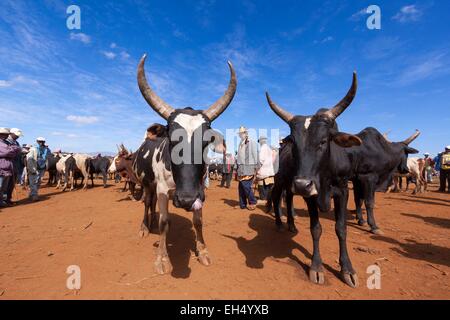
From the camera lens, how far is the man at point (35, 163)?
10164mm

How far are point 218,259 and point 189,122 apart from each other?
2.41 metres

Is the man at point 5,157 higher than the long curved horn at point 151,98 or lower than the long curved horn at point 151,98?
lower

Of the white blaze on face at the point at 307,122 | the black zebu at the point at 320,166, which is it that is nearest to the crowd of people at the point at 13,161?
the black zebu at the point at 320,166

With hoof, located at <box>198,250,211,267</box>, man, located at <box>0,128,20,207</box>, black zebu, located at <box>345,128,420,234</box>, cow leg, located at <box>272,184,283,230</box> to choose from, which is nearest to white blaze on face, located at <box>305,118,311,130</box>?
hoof, located at <box>198,250,211,267</box>

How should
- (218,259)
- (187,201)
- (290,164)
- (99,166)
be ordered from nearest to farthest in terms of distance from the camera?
(187,201) < (218,259) < (290,164) < (99,166)

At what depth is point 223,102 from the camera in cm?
362

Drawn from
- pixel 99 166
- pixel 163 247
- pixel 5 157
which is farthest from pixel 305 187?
pixel 99 166

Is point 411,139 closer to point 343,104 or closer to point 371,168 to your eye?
point 371,168

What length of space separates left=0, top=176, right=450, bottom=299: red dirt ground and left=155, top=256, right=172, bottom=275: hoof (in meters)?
0.11

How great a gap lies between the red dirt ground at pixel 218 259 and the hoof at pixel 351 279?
7cm

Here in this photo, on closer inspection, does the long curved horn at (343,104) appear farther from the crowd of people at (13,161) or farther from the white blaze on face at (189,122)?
the crowd of people at (13,161)

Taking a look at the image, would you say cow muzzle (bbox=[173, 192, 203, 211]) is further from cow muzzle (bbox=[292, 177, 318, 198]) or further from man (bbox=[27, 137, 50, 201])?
man (bbox=[27, 137, 50, 201])
